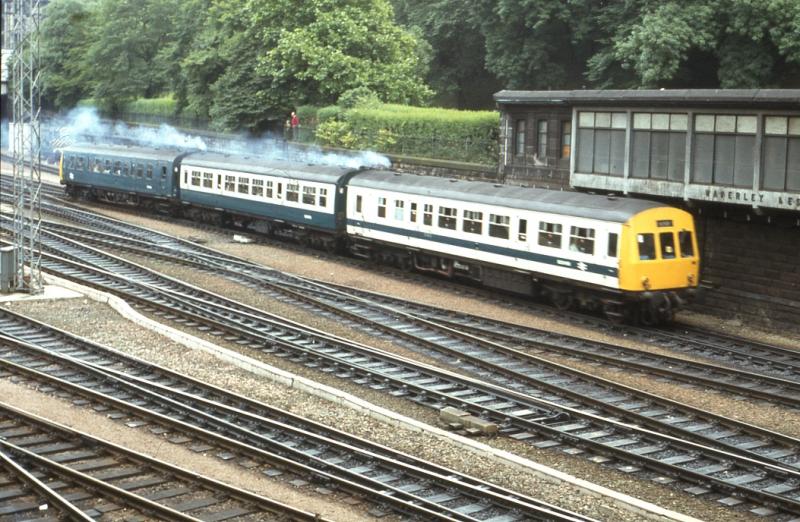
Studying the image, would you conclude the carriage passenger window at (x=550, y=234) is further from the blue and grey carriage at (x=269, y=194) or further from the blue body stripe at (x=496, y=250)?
the blue and grey carriage at (x=269, y=194)

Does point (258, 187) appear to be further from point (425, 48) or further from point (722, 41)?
point (425, 48)

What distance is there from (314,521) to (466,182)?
739 inches

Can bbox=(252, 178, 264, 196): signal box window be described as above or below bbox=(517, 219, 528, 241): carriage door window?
above

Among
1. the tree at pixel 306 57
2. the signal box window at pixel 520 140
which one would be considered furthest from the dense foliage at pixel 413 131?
the signal box window at pixel 520 140

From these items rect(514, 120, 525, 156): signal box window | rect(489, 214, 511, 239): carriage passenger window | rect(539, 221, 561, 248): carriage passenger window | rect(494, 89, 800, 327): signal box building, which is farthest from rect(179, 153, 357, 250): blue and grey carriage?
rect(539, 221, 561, 248): carriage passenger window

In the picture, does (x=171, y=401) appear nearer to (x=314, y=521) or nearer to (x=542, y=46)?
(x=314, y=521)

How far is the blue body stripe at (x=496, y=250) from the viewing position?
25375mm

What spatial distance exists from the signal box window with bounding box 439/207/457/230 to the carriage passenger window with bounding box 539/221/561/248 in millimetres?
3389

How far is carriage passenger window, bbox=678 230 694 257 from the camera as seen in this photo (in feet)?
83.7

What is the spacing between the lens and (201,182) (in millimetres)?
40844

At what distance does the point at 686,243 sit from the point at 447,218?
6.80 meters

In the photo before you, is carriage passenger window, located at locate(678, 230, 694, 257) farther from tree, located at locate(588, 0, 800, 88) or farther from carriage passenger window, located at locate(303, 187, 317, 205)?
tree, located at locate(588, 0, 800, 88)

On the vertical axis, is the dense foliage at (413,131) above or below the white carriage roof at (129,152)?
above

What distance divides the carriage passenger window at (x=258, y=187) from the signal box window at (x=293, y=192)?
1466 millimetres
